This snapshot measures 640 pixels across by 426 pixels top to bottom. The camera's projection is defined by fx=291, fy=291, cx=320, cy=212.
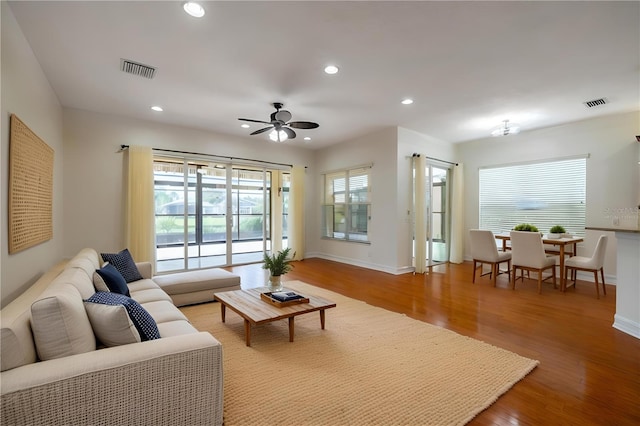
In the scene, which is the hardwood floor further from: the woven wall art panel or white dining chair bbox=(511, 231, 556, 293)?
the woven wall art panel

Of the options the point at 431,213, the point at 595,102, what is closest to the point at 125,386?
the point at 431,213

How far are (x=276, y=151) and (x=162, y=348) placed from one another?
589 cm

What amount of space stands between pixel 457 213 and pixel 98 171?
23.6 feet

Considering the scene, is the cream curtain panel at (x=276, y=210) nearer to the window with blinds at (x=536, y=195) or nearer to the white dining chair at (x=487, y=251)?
the white dining chair at (x=487, y=251)

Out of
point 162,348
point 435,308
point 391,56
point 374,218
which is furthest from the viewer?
point 374,218

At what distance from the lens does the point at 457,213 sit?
6.78 meters

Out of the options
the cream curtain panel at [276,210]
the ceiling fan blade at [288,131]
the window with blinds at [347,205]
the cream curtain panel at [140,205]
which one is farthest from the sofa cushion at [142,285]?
the window with blinds at [347,205]

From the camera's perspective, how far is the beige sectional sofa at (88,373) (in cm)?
122

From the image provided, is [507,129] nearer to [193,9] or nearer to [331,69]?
[331,69]

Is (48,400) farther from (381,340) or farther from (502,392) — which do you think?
(502,392)

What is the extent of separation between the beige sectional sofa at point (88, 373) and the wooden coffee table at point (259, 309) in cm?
90

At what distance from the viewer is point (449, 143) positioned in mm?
6898

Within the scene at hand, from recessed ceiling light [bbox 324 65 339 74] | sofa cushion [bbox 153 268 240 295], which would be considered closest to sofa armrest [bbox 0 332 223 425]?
sofa cushion [bbox 153 268 240 295]

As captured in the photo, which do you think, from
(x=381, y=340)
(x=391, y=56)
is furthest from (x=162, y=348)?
(x=391, y=56)
